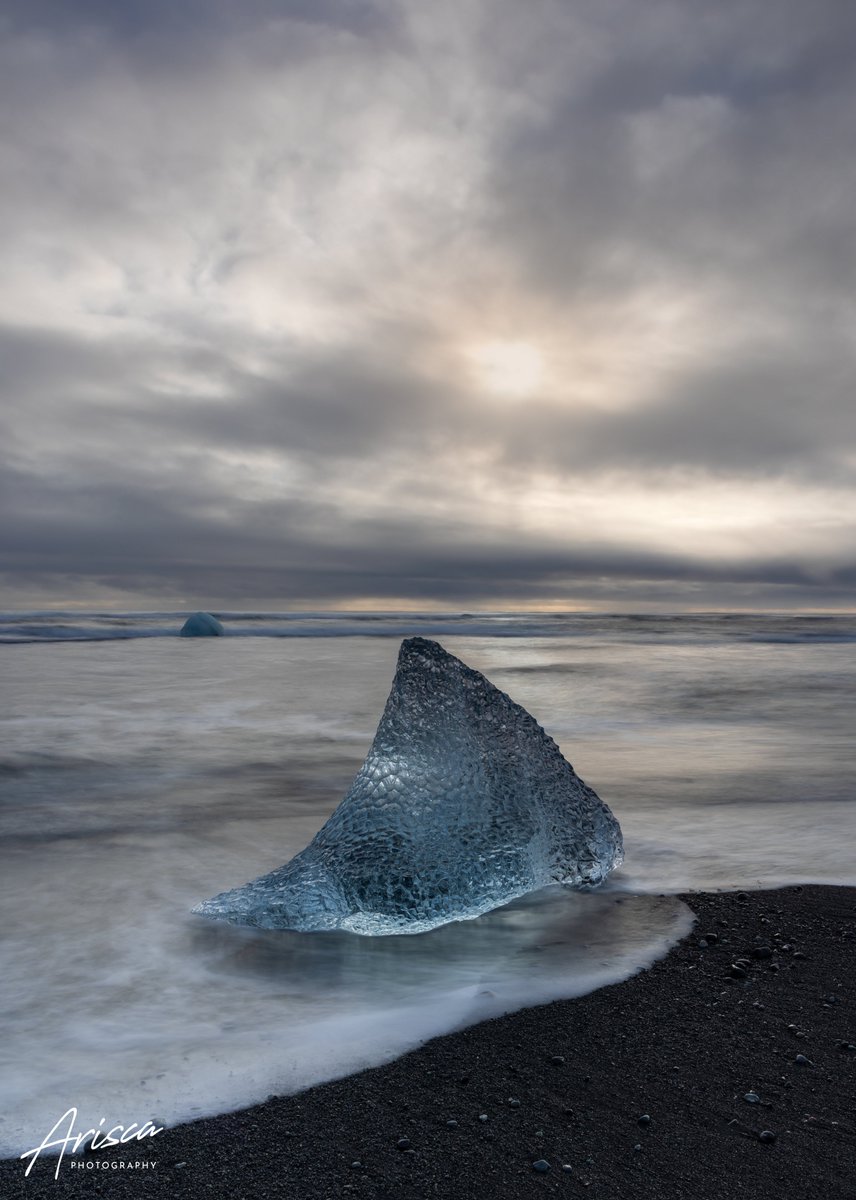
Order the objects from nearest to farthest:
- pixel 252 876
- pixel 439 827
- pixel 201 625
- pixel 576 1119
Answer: pixel 576 1119, pixel 439 827, pixel 252 876, pixel 201 625

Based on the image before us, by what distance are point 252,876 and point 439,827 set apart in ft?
4.52

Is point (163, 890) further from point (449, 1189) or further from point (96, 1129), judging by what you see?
point (449, 1189)

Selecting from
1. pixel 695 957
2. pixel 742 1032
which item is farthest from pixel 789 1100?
pixel 695 957

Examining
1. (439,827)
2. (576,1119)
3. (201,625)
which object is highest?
(439,827)

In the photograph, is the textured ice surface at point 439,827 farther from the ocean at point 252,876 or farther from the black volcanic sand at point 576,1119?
the black volcanic sand at point 576,1119

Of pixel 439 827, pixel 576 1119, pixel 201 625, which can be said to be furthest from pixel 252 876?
pixel 201 625

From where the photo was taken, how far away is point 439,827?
11.2ft

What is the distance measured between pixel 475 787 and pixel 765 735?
7.80 metres

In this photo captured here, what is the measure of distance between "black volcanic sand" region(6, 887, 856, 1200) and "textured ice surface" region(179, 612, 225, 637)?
110ft

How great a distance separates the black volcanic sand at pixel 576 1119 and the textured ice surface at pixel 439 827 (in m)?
0.78

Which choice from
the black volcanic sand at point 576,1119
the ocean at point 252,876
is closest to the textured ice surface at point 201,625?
the ocean at point 252,876

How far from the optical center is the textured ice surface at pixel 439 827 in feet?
10.7

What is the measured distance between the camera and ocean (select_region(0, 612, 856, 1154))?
2377 millimetres

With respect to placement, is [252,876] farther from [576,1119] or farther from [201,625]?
[201,625]
